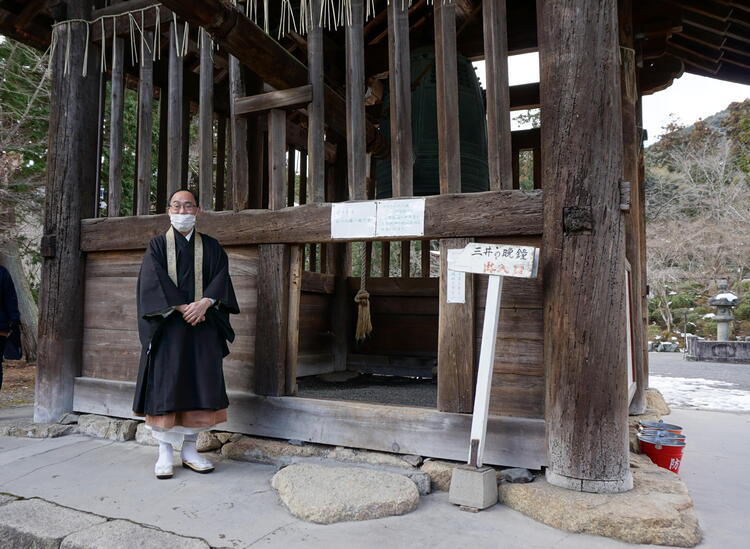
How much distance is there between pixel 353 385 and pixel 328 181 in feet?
9.54

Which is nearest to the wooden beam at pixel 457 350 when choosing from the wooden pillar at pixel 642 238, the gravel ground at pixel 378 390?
the gravel ground at pixel 378 390

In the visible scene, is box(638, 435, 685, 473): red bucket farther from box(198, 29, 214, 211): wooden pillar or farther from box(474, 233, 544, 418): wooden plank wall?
box(198, 29, 214, 211): wooden pillar

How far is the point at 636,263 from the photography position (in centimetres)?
534

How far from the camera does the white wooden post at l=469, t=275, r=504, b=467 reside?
3227 millimetres

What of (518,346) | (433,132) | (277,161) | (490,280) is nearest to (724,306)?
(433,132)

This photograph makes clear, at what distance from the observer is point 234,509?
10.5 ft

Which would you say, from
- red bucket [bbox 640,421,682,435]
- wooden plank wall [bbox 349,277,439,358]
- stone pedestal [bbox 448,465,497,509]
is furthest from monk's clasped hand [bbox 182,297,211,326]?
red bucket [bbox 640,421,682,435]

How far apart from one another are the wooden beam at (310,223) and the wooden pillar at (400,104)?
0.31 meters

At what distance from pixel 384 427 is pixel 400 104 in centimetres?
226

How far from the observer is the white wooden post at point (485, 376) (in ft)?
10.6

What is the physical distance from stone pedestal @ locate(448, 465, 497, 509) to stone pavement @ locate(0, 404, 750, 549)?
64 mm

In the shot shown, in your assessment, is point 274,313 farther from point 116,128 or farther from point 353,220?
point 116,128

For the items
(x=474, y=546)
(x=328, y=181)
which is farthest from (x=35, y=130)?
(x=474, y=546)

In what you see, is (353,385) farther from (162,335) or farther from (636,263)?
(636,263)
